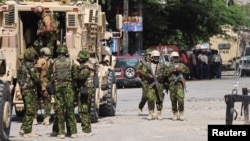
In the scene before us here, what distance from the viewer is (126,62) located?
34.4m

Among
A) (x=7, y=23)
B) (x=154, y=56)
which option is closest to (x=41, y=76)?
(x=7, y=23)

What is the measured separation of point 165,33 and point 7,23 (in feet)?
94.8

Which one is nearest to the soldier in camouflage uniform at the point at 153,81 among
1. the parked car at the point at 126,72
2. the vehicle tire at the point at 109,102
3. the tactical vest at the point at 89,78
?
the vehicle tire at the point at 109,102

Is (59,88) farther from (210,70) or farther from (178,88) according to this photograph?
(210,70)

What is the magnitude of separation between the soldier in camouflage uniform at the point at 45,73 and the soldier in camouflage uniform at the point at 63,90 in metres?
1.55

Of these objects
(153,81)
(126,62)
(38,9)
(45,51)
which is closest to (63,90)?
(45,51)

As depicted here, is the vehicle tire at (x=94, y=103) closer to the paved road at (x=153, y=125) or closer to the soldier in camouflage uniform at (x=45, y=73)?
the paved road at (x=153, y=125)

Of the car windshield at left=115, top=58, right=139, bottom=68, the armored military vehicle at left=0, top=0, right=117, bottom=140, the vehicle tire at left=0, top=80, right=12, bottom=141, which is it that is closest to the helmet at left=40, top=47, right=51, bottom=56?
the armored military vehicle at left=0, top=0, right=117, bottom=140

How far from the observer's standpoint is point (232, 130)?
895cm

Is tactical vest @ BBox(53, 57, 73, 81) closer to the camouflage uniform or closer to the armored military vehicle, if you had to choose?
the camouflage uniform

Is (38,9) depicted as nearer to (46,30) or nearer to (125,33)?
(46,30)

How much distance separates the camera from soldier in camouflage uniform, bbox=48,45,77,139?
1440 centimetres

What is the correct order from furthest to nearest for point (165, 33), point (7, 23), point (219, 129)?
→ point (165, 33) < point (7, 23) < point (219, 129)

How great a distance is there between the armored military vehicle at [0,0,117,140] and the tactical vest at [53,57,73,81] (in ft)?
7.17
